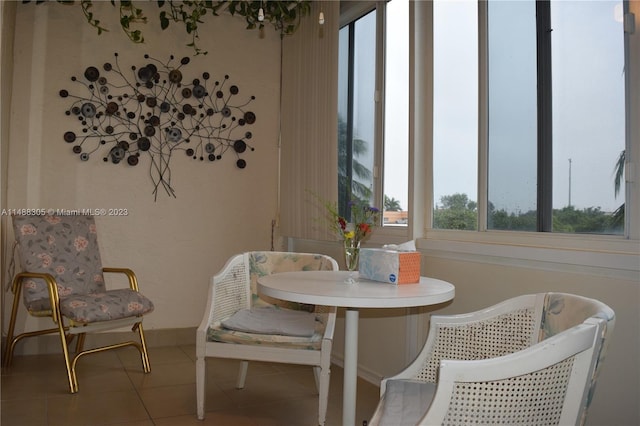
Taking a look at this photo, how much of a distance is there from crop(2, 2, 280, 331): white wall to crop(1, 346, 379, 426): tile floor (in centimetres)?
A: 61

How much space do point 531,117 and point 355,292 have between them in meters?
1.20

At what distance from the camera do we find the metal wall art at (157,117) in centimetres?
377

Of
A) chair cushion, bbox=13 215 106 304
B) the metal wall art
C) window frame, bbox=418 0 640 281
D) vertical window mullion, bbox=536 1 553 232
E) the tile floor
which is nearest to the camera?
window frame, bbox=418 0 640 281

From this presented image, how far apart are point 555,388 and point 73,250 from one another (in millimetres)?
3106

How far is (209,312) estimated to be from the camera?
249 cm

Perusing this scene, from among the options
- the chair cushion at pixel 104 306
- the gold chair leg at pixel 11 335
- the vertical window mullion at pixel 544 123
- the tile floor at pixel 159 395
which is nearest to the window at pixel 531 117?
the vertical window mullion at pixel 544 123

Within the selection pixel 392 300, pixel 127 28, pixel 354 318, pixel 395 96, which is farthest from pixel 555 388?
pixel 127 28

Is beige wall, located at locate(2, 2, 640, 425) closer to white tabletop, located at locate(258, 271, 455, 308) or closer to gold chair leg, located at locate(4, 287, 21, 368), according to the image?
gold chair leg, located at locate(4, 287, 21, 368)

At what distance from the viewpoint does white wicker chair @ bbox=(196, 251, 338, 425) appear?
2.30m

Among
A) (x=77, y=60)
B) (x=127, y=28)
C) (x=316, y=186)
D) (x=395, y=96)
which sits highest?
(x=127, y=28)

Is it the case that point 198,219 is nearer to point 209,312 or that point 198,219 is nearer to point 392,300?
point 209,312

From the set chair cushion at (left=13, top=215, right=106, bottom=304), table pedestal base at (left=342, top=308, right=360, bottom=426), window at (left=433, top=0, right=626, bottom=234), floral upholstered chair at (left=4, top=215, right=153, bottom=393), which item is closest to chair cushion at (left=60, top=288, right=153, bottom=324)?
floral upholstered chair at (left=4, top=215, right=153, bottom=393)

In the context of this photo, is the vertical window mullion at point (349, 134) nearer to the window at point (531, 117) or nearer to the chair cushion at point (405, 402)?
the window at point (531, 117)

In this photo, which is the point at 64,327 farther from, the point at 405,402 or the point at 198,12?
the point at 198,12
